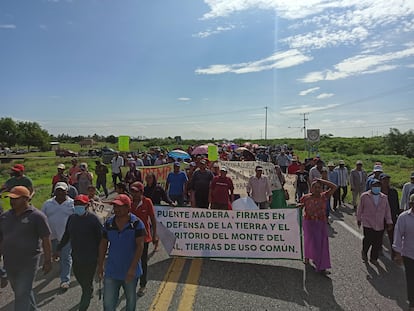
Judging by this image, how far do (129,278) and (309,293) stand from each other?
2788 millimetres

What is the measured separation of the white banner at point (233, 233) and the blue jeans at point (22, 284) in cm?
291

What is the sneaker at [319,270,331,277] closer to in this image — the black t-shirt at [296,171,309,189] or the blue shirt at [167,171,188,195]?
the blue shirt at [167,171,188,195]

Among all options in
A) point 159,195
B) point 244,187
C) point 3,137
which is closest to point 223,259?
point 159,195

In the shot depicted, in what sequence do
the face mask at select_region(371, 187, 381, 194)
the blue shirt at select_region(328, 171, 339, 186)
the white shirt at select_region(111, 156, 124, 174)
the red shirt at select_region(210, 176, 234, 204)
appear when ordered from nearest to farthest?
the face mask at select_region(371, 187, 381, 194) → the red shirt at select_region(210, 176, 234, 204) → the blue shirt at select_region(328, 171, 339, 186) → the white shirt at select_region(111, 156, 124, 174)

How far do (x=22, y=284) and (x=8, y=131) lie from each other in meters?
98.7

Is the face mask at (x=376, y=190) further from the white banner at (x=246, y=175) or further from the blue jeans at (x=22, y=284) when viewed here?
the blue jeans at (x=22, y=284)

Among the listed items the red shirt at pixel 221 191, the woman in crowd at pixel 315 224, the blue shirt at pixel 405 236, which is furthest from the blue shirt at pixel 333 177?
the blue shirt at pixel 405 236

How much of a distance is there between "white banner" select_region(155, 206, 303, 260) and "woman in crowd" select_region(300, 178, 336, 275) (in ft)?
0.47

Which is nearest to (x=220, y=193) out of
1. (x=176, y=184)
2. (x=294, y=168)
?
(x=176, y=184)

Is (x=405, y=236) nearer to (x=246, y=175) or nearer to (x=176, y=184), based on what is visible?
(x=176, y=184)

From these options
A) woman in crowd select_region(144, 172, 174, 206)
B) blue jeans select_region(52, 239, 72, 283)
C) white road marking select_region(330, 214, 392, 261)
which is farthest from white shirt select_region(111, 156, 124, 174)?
blue jeans select_region(52, 239, 72, 283)

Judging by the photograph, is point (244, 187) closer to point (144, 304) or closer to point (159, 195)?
point (159, 195)

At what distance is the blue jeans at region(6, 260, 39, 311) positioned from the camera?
163 inches

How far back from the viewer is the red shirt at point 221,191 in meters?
7.93
